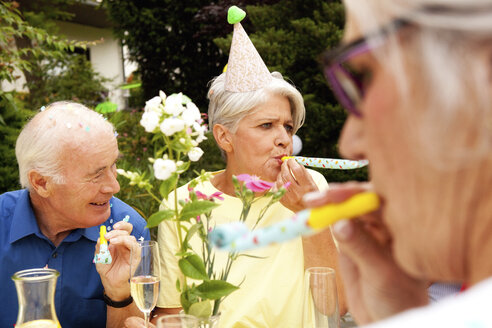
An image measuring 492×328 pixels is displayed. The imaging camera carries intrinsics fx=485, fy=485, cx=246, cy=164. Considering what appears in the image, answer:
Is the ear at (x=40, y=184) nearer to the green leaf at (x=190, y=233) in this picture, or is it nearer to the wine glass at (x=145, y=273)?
the wine glass at (x=145, y=273)

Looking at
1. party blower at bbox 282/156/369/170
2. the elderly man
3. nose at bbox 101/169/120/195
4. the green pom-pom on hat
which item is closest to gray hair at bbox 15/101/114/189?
the elderly man

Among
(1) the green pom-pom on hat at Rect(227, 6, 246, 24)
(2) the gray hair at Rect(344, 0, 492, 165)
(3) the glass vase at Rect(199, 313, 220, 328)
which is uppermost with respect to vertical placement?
(1) the green pom-pom on hat at Rect(227, 6, 246, 24)

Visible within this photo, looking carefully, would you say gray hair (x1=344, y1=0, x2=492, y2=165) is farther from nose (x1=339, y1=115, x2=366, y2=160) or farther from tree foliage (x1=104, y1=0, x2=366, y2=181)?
tree foliage (x1=104, y1=0, x2=366, y2=181)

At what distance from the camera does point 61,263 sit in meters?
2.19

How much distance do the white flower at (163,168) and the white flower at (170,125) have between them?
8 centimetres

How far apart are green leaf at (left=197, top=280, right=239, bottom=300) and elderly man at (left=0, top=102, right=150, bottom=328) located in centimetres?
92

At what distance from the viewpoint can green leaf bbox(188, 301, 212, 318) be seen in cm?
135

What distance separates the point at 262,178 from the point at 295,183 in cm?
29

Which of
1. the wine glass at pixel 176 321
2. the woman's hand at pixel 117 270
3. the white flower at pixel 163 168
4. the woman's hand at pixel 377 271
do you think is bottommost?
the woman's hand at pixel 117 270

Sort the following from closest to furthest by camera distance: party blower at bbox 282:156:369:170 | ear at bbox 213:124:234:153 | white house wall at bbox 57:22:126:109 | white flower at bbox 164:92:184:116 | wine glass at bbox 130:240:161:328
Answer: white flower at bbox 164:92:184:116 < wine glass at bbox 130:240:161:328 < party blower at bbox 282:156:369:170 < ear at bbox 213:124:234:153 < white house wall at bbox 57:22:126:109

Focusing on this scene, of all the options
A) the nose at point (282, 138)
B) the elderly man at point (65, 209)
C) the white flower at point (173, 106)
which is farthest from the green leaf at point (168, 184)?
the nose at point (282, 138)

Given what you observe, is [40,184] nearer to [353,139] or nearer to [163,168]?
[163,168]

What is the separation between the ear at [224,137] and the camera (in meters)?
2.55

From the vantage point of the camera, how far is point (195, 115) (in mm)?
1334
